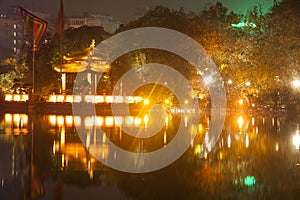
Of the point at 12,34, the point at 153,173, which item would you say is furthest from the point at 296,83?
the point at 12,34

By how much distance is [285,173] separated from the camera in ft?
31.4

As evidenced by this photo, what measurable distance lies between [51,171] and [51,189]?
1.65 metres

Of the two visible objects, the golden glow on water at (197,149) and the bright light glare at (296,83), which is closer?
the golden glow on water at (197,149)

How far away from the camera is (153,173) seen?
950 cm

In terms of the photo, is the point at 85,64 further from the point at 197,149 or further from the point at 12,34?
the point at 12,34

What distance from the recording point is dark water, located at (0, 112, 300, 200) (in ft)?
25.1

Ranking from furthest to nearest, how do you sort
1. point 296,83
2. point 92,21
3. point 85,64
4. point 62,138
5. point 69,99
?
point 92,21 < point 85,64 < point 69,99 < point 296,83 < point 62,138

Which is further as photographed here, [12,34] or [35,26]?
[12,34]

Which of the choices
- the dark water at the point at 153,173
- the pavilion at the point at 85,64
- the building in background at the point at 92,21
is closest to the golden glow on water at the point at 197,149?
the dark water at the point at 153,173

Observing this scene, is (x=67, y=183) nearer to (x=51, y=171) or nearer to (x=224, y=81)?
(x=51, y=171)

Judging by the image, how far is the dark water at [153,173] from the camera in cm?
764

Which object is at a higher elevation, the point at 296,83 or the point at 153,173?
the point at 296,83

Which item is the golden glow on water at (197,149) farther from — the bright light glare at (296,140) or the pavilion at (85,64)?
the pavilion at (85,64)

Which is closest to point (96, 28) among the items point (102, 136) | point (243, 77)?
point (243, 77)
